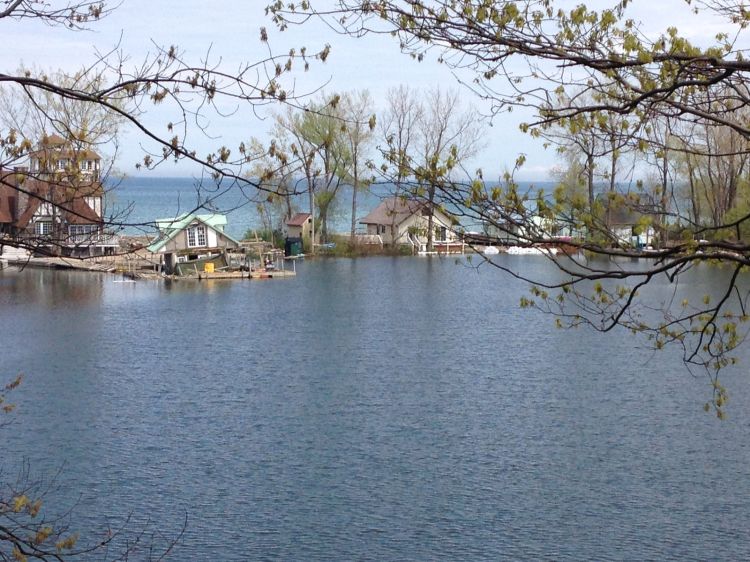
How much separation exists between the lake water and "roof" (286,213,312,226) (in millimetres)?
28823

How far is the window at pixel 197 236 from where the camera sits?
51.8 metres

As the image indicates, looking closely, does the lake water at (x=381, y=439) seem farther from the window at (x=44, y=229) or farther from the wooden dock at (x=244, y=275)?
the wooden dock at (x=244, y=275)

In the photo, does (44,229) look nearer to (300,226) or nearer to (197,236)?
(197,236)

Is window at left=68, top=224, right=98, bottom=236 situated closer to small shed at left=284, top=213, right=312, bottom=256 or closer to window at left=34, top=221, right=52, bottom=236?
window at left=34, top=221, right=52, bottom=236

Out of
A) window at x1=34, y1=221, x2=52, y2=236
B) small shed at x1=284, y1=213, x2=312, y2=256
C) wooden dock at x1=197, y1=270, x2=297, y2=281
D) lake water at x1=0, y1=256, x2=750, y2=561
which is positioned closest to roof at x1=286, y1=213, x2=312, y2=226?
small shed at x1=284, y1=213, x2=312, y2=256

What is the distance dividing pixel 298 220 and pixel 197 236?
A: 12.5m

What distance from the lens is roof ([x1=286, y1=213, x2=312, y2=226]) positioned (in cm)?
6314

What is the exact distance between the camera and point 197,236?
5197cm

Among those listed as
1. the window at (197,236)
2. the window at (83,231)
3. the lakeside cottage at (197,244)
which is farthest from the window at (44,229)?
the window at (197,236)

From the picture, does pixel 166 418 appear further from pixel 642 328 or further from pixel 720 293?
pixel 720 293

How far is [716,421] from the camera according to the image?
2019 centimetres

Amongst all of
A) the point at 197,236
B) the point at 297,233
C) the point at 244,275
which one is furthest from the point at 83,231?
the point at 297,233

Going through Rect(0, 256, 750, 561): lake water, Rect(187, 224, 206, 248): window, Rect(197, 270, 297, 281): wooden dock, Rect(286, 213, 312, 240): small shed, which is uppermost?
Rect(286, 213, 312, 240): small shed

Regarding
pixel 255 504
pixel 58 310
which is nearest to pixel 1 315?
pixel 58 310
